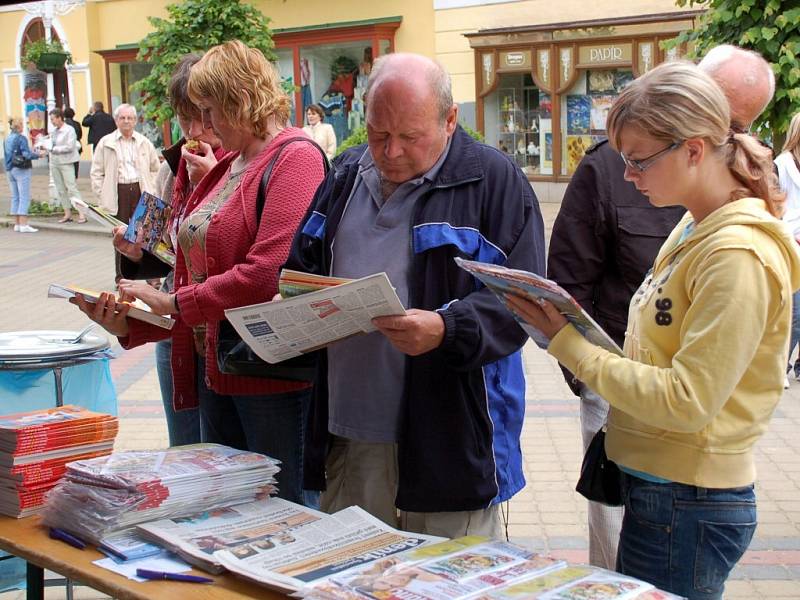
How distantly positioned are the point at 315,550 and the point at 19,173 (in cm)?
1526

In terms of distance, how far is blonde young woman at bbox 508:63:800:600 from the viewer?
1.90 m

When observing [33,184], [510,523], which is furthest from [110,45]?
[510,523]

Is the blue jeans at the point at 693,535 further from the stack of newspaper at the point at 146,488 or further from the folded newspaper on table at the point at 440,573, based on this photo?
the stack of newspaper at the point at 146,488

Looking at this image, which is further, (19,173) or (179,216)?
(19,173)

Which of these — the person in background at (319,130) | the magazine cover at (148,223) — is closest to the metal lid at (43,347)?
the magazine cover at (148,223)

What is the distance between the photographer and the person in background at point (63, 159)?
16.7m

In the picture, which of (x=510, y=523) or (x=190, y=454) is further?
(x=510, y=523)

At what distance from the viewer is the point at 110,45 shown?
24.5 meters

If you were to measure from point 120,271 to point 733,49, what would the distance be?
86.6 inches

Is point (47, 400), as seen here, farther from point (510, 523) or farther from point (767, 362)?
point (767, 362)

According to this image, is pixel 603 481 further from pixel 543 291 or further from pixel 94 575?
pixel 94 575

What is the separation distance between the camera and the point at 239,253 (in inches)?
119

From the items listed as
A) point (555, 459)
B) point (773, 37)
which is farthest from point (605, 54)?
point (555, 459)


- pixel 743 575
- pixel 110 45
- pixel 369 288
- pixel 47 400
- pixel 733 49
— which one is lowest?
pixel 743 575
